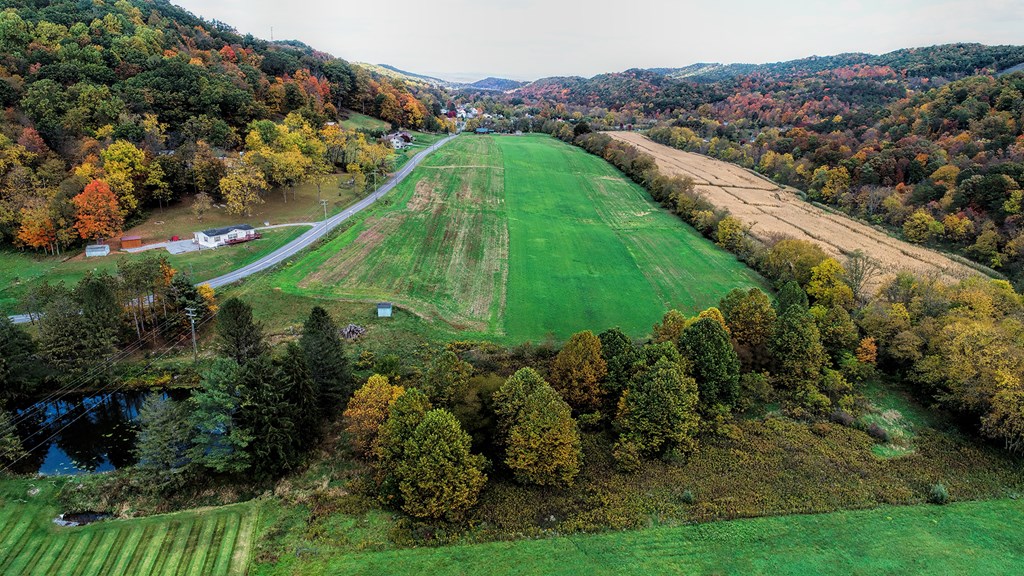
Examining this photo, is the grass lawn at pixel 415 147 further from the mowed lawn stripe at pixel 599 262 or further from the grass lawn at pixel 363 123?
the mowed lawn stripe at pixel 599 262

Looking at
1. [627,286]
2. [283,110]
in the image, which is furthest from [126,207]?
[627,286]

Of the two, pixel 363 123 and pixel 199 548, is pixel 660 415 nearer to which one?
pixel 199 548

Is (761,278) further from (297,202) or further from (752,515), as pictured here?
(297,202)

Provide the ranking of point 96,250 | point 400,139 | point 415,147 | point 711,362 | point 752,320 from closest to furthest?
point 711,362 < point 752,320 < point 96,250 < point 415,147 < point 400,139

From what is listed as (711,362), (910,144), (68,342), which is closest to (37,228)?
(68,342)

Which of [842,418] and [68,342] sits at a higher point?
[68,342]

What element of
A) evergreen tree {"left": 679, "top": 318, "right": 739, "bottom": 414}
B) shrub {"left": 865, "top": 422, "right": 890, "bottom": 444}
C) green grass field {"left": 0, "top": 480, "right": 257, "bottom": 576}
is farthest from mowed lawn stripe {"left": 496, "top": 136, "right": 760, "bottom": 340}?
green grass field {"left": 0, "top": 480, "right": 257, "bottom": 576}
